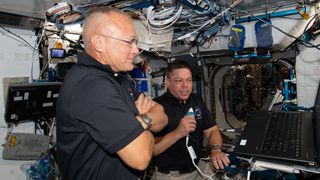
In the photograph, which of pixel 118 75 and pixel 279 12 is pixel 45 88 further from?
pixel 279 12

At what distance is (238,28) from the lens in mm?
2873

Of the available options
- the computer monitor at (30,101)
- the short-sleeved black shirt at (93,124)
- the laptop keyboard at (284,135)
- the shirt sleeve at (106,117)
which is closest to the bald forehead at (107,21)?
the short-sleeved black shirt at (93,124)

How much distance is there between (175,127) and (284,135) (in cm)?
101

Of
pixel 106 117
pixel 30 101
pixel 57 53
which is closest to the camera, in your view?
pixel 106 117

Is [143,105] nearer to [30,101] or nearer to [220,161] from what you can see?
[220,161]

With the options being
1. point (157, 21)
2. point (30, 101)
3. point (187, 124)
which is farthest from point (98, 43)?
point (30, 101)

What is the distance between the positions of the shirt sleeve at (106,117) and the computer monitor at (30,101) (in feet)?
5.51

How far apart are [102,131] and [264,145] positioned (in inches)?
35.1

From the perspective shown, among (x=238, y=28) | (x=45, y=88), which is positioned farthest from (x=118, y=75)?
(x=238, y=28)

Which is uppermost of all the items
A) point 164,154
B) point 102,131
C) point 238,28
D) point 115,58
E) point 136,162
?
point 238,28

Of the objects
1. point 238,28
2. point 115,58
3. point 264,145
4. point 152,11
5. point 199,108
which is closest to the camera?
point 115,58

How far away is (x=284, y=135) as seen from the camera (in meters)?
1.59

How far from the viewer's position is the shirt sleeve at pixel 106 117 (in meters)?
1.03

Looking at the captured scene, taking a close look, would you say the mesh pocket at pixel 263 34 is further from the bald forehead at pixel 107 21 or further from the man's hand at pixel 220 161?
the bald forehead at pixel 107 21
